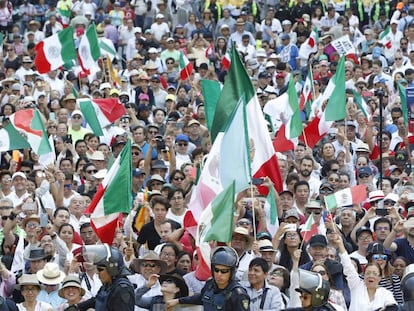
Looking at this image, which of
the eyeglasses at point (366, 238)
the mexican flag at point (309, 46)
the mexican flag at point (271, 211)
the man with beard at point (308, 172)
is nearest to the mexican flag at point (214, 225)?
the eyeglasses at point (366, 238)

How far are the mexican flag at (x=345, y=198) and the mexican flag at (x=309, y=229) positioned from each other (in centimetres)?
102

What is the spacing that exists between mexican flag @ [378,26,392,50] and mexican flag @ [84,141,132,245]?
14513 mm

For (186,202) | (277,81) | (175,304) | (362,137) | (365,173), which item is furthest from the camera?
(277,81)

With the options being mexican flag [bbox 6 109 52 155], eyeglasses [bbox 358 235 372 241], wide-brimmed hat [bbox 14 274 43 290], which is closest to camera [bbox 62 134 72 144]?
mexican flag [bbox 6 109 52 155]

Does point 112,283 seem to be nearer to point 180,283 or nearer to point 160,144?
point 180,283

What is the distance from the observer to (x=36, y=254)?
659 inches

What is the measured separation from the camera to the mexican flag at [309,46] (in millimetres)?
31031

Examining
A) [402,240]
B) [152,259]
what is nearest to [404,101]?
[402,240]

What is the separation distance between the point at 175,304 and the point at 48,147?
6779 millimetres

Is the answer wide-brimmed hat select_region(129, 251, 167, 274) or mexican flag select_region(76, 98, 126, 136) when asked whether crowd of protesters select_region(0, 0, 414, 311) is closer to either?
wide-brimmed hat select_region(129, 251, 167, 274)

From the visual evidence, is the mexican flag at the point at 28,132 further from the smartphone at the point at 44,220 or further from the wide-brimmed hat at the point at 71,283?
the wide-brimmed hat at the point at 71,283

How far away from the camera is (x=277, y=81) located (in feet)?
92.0

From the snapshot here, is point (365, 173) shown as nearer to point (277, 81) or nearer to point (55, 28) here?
point (277, 81)

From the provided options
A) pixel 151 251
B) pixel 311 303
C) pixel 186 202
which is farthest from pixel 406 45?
pixel 311 303
